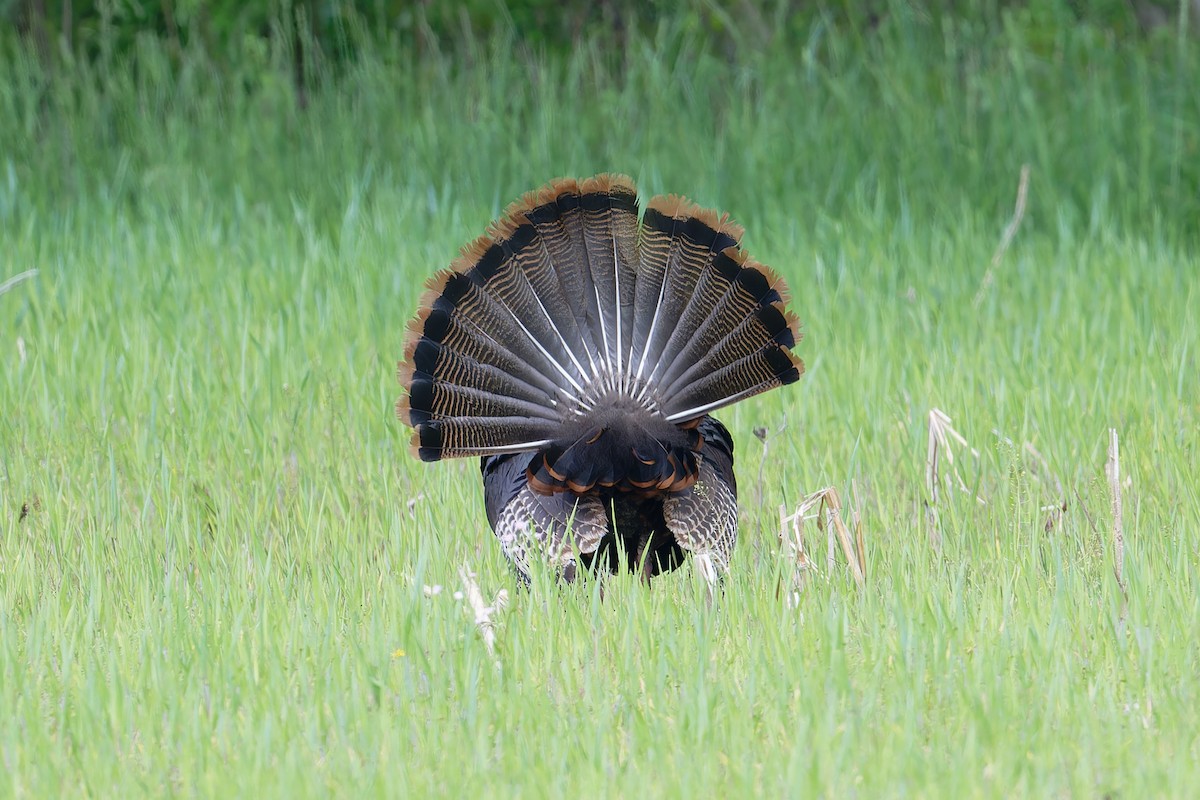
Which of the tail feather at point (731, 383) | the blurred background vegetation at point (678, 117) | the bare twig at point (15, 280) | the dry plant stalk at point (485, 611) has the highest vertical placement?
the blurred background vegetation at point (678, 117)

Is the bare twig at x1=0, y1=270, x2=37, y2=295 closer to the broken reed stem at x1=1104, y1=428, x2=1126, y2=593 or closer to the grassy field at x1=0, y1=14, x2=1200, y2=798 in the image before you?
the grassy field at x1=0, y1=14, x2=1200, y2=798

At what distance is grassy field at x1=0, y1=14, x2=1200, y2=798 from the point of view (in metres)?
3.18

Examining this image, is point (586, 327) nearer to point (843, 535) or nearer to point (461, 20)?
point (843, 535)

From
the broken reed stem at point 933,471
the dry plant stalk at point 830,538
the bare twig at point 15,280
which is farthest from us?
the bare twig at point 15,280

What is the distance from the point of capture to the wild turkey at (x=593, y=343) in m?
4.11

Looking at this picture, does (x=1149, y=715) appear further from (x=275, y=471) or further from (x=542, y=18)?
(x=542, y=18)

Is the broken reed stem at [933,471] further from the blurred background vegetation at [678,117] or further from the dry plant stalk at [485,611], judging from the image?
the blurred background vegetation at [678,117]

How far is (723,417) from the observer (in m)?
5.79

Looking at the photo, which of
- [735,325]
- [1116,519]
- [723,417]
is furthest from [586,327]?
[723,417]

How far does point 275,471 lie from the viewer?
5.23 meters

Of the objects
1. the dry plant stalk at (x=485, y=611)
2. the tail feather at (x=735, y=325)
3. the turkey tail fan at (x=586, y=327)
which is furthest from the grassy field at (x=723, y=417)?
the tail feather at (x=735, y=325)

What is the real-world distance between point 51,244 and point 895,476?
4665 mm

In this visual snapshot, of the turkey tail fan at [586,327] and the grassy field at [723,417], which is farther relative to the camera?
the turkey tail fan at [586,327]

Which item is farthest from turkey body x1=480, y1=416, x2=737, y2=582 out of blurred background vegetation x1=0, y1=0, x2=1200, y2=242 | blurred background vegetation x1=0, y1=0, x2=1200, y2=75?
blurred background vegetation x1=0, y1=0, x2=1200, y2=75
